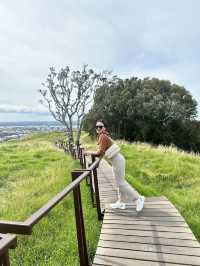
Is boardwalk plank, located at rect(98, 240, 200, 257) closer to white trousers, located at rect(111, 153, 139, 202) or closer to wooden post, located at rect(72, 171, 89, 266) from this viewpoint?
wooden post, located at rect(72, 171, 89, 266)

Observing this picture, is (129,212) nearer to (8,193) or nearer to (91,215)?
(91,215)

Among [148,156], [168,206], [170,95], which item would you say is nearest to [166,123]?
[170,95]

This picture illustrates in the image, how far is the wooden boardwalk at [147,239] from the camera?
3676 millimetres

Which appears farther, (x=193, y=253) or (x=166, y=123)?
(x=166, y=123)

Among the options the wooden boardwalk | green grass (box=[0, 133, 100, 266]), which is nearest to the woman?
the wooden boardwalk

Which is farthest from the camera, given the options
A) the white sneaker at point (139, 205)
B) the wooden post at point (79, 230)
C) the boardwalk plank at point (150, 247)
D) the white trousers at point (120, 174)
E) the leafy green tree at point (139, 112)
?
the leafy green tree at point (139, 112)

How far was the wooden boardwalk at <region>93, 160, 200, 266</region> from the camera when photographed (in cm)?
368

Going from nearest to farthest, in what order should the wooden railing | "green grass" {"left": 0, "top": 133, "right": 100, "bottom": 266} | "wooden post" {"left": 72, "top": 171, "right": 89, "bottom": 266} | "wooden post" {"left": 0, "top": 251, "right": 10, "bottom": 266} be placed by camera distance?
"wooden post" {"left": 0, "top": 251, "right": 10, "bottom": 266}
the wooden railing
"wooden post" {"left": 72, "top": 171, "right": 89, "bottom": 266}
"green grass" {"left": 0, "top": 133, "right": 100, "bottom": 266}

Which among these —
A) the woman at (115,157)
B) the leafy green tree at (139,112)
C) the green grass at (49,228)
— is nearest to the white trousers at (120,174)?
the woman at (115,157)

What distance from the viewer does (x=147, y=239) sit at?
4.23 m

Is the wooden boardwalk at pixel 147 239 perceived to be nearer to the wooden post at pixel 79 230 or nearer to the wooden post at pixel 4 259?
the wooden post at pixel 79 230

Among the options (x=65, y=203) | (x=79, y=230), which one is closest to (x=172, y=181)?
(x=65, y=203)

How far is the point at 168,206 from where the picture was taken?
226 inches

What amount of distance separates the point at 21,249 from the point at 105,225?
1523 mm
